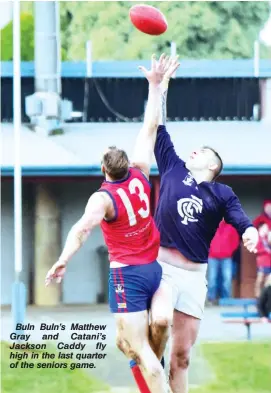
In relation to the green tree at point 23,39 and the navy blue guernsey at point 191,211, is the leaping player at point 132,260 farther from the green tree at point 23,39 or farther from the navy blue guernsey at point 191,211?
the green tree at point 23,39

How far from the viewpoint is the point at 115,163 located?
9.02 m

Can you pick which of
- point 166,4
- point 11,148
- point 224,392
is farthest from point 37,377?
point 166,4

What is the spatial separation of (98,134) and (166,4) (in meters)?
21.1

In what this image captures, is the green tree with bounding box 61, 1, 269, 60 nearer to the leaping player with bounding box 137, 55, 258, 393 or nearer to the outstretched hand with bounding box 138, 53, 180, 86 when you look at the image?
the outstretched hand with bounding box 138, 53, 180, 86

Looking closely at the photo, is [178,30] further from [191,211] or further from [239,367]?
[191,211]

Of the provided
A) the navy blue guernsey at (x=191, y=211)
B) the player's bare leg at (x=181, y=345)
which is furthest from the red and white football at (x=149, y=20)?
the player's bare leg at (x=181, y=345)

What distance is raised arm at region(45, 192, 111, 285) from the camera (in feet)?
27.6

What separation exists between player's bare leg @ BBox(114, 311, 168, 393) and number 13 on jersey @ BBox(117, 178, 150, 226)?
68 cm

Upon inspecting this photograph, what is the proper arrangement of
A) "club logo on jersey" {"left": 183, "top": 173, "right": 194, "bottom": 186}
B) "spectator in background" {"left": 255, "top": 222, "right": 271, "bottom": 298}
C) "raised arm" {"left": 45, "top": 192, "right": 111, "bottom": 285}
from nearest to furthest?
"raised arm" {"left": 45, "top": 192, "right": 111, "bottom": 285} < "club logo on jersey" {"left": 183, "top": 173, "right": 194, "bottom": 186} < "spectator in background" {"left": 255, "top": 222, "right": 271, "bottom": 298}

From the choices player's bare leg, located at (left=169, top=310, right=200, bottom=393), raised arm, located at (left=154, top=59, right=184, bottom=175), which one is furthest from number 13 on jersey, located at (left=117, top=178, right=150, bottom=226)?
player's bare leg, located at (left=169, top=310, right=200, bottom=393)

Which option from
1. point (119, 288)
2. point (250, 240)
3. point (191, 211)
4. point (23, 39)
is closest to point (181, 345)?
point (119, 288)

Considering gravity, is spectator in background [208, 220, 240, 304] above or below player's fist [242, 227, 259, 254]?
below

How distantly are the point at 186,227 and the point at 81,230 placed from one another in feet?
3.50

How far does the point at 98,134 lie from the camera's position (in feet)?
72.3
